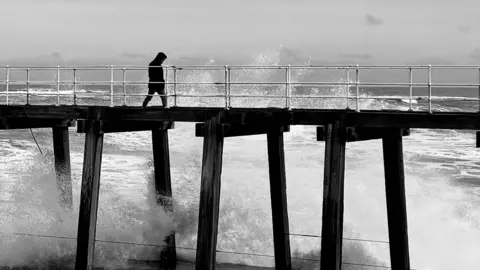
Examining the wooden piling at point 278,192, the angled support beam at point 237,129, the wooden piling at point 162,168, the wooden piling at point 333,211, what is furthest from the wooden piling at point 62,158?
the wooden piling at point 333,211

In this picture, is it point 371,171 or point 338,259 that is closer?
point 338,259

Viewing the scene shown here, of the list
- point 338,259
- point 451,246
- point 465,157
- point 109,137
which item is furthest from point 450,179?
point 338,259

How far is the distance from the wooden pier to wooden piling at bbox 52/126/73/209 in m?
1.80

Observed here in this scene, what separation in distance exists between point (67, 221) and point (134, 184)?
28.3 ft

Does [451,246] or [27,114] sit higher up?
[27,114]

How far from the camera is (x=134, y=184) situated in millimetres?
32344

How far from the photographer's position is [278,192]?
62.3 ft

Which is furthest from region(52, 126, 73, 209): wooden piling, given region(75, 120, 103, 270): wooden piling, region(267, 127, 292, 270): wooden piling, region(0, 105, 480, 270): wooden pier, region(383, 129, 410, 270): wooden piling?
region(383, 129, 410, 270): wooden piling

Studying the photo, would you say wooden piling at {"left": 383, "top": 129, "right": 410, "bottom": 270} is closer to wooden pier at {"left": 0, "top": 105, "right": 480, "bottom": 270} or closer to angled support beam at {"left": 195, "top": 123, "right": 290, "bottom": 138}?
wooden pier at {"left": 0, "top": 105, "right": 480, "bottom": 270}

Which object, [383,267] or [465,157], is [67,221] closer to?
[383,267]

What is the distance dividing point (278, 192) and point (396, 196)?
10.8ft

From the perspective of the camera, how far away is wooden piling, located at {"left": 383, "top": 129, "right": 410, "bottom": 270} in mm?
16594

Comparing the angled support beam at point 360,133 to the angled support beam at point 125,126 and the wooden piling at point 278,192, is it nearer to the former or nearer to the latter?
the wooden piling at point 278,192

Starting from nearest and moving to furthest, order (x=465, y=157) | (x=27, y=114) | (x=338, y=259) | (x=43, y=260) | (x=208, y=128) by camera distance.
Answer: (x=338, y=259) → (x=208, y=128) → (x=27, y=114) → (x=43, y=260) → (x=465, y=157)
